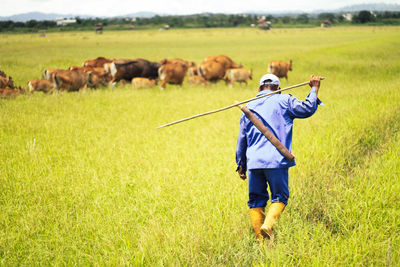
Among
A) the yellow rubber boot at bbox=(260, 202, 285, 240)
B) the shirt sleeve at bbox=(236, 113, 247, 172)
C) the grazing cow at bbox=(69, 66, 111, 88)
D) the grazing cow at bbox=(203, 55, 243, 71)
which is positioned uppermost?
the grazing cow at bbox=(203, 55, 243, 71)

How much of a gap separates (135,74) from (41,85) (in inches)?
211

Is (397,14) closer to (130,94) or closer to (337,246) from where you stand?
(130,94)

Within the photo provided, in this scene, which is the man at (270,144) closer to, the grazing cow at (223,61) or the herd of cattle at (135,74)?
the herd of cattle at (135,74)

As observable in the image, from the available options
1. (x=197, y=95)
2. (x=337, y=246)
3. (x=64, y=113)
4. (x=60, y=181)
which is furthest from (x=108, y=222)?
(x=197, y=95)

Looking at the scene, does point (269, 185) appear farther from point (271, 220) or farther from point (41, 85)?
point (41, 85)

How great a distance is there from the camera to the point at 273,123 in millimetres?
3361

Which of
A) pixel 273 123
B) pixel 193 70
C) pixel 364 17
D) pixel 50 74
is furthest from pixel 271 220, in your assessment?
pixel 364 17

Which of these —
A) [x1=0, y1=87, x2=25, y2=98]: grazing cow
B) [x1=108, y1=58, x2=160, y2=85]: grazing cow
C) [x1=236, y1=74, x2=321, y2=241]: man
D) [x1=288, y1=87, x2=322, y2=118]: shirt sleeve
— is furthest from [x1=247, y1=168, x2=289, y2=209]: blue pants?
[x1=108, y1=58, x2=160, y2=85]: grazing cow

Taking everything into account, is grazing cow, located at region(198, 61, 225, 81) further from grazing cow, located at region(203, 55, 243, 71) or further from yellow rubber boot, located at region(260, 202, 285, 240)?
yellow rubber boot, located at region(260, 202, 285, 240)

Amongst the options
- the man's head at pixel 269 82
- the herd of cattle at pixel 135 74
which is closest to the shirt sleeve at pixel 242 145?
the man's head at pixel 269 82

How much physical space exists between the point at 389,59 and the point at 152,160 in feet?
69.4

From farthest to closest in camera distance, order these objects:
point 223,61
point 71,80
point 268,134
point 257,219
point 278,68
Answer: point 278,68
point 223,61
point 71,80
point 257,219
point 268,134

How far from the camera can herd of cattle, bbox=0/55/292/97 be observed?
13047 mm

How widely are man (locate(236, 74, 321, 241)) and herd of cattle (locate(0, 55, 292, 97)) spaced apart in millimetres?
11492
